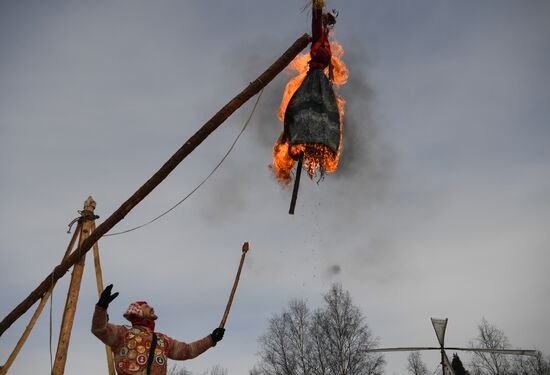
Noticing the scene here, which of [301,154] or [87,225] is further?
[87,225]

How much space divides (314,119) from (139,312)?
3.30 metres

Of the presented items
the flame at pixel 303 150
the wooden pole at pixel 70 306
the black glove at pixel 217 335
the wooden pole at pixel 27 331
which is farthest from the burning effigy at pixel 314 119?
the wooden pole at pixel 27 331

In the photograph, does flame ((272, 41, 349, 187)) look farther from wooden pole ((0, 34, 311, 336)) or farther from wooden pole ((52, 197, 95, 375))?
wooden pole ((52, 197, 95, 375))

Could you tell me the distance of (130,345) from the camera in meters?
4.32

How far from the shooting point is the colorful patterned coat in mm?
4094

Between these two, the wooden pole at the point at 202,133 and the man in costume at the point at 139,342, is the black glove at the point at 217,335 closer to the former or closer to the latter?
the man in costume at the point at 139,342

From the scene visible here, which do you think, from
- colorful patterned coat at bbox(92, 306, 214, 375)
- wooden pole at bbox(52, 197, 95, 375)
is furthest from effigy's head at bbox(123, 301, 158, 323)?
wooden pole at bbox(52, 197, 95, 375)

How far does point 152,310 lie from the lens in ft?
15.8

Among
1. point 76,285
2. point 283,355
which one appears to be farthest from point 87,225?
point 283,355

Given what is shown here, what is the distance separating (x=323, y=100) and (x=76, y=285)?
497 centimetres

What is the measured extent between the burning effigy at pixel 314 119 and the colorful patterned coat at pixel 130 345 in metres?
2.44

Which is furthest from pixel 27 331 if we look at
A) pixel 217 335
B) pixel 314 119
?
pixel 314 119

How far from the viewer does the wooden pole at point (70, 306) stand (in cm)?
542

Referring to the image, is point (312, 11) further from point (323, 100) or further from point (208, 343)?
point (208, 343)
